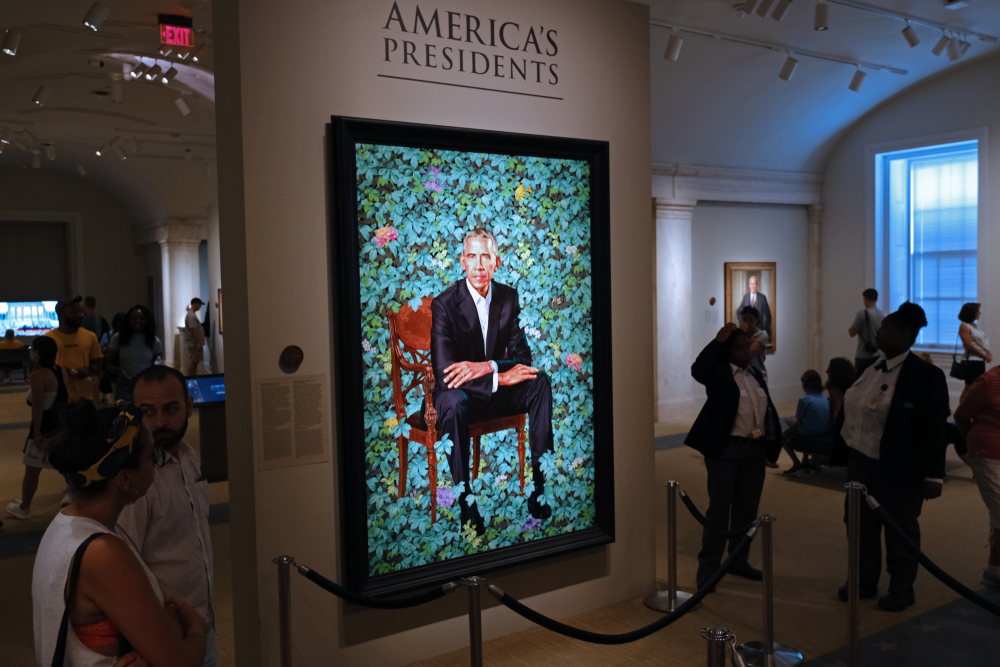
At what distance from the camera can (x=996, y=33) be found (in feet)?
35.9

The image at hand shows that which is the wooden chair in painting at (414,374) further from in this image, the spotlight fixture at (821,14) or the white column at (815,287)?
the white column at (815,287)

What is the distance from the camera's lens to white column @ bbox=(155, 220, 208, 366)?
66.9 ft

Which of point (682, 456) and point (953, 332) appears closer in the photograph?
point (682, 456)

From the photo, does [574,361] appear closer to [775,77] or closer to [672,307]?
[672,307]

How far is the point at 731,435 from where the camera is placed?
17.7 ft

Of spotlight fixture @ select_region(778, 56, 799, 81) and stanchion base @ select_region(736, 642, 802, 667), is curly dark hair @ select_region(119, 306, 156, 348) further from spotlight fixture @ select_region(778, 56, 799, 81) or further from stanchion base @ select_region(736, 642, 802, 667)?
spotlight fixture @ select_region(778, 56, 799, 81)

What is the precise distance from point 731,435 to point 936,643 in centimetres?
165

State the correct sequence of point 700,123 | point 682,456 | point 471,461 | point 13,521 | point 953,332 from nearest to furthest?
point 471,461 < point 13,521 < point 682,456 < point 700,123 < point 953,332

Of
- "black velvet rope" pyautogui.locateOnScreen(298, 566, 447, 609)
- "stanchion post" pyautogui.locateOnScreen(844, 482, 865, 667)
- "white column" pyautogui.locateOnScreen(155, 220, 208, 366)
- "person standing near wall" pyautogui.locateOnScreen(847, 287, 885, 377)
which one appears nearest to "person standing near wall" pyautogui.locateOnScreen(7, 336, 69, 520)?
"black velvet rope" pyautogui.locateOnScreen(298, 566, 447, 609)

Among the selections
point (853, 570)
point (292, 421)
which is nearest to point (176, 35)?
point (292, 421)

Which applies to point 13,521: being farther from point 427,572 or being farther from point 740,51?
point 740,51

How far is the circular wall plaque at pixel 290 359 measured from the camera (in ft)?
13.3

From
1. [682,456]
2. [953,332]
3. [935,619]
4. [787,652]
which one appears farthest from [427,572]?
[953,332]

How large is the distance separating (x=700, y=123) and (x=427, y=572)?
928 centimetres
